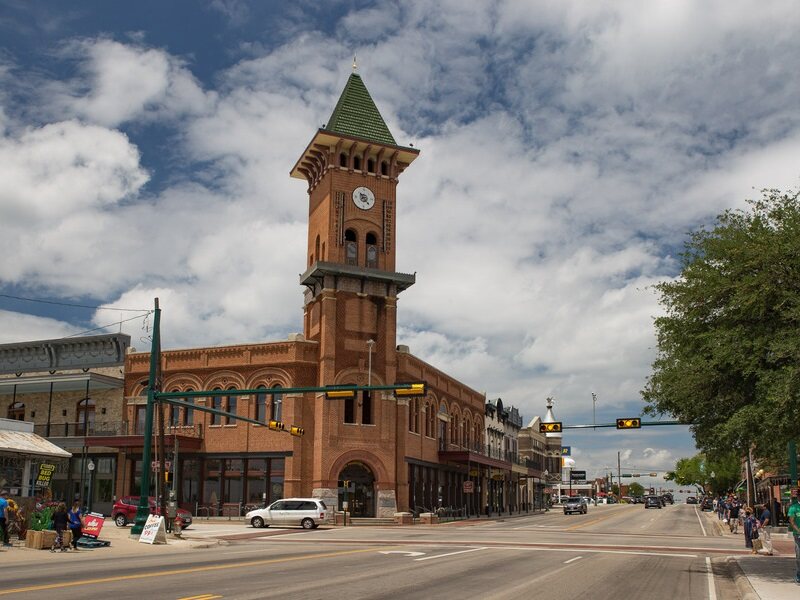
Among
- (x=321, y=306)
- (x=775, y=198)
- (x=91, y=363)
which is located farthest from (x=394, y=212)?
(x=775, y=198)

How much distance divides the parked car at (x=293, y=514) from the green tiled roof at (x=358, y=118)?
26184 millimetres

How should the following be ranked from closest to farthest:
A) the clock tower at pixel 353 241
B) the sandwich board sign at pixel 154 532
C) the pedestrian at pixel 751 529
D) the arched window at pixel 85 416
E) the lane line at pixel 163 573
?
1. the lane line at pixel 163 573
2. the pedestrian at pixel 751 529
3. the sandwich board sign at pixel 154 532
4. the clock tower at pixel 353 241
5. the arched window at pixel 85 416

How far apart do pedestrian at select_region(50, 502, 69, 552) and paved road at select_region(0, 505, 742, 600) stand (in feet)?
3.90

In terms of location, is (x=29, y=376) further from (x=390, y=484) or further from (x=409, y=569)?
(x=409, y=569)

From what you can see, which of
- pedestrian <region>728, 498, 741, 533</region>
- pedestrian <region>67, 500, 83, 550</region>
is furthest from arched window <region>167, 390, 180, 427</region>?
pedestrian <region>728, 498, 741, 533</region>

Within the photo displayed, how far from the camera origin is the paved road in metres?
14.8

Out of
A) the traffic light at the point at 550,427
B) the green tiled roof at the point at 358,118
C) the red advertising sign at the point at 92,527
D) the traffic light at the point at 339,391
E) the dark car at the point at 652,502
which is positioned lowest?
the dark car at the point at 652,502

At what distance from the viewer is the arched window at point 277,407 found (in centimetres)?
5278

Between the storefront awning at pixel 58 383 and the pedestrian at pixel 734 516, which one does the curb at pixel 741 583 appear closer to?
the pedestrian at pixel 734 516

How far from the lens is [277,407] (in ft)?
174

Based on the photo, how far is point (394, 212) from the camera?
2323 inches

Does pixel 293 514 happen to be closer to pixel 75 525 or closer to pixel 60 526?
pixel 75 525

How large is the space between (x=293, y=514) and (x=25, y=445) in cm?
1520

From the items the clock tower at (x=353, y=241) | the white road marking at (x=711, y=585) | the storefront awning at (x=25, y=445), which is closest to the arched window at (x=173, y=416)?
the clock tower at (x=353, y=241)
